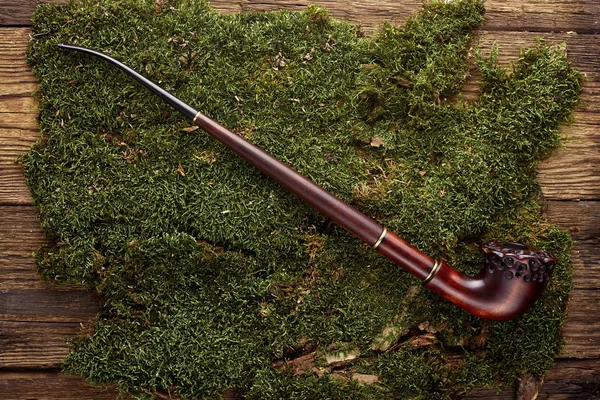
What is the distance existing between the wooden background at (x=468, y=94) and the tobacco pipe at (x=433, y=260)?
0.56m

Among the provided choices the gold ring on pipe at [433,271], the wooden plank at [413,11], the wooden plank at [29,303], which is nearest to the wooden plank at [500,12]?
the wooden plank at [413,11]

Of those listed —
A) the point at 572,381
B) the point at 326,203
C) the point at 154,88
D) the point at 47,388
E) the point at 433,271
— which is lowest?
the point at 47,388

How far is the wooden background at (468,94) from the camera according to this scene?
260 cm

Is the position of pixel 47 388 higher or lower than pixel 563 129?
lower

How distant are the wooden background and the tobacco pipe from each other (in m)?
0.56

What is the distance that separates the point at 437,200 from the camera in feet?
8.33

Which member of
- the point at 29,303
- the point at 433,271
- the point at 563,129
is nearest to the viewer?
the point at 433,271

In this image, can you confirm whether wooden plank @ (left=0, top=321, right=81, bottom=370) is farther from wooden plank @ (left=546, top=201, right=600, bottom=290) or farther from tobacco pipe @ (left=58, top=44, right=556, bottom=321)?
wooden plank @ (left=546, top=201, right=600, bottom=290)

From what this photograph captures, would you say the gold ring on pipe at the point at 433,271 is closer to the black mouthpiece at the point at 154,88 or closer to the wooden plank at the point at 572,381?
the wooden plank at the point at 572,381

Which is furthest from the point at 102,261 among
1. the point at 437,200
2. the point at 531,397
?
the point at 531,397

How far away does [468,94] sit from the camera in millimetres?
2688

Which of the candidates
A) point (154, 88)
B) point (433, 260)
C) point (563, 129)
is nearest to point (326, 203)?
point (433, 260)

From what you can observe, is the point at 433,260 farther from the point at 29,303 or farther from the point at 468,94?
the point at 29,303

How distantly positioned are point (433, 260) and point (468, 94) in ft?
2.99
